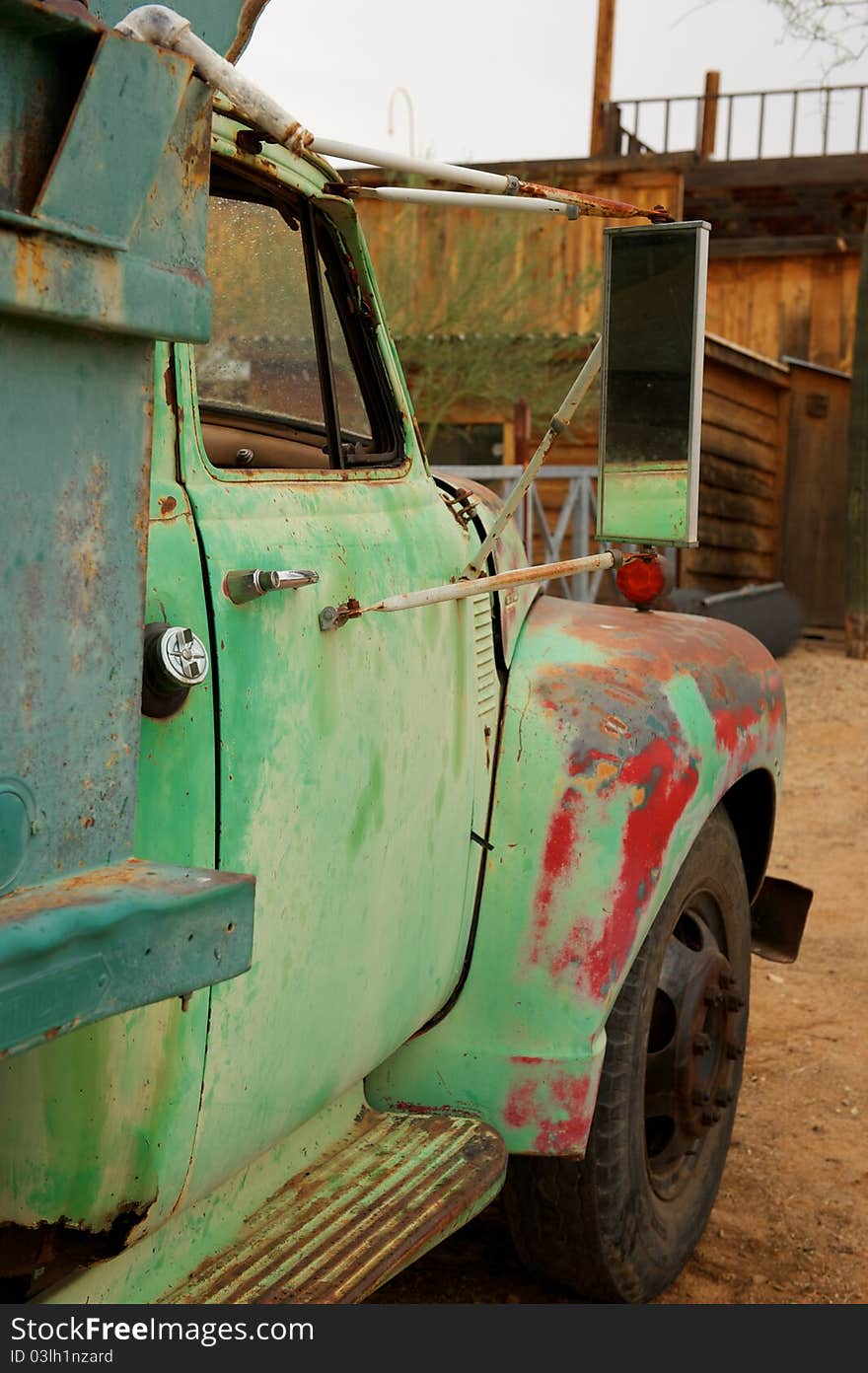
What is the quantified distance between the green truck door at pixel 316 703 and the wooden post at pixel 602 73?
16153 mm

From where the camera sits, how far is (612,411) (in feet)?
7.47

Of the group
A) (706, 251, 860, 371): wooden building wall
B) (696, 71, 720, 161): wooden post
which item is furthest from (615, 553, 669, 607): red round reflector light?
(696, 71, 720, 161): wooden post

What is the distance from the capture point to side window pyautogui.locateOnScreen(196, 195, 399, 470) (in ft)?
7.59

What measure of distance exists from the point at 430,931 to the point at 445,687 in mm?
394

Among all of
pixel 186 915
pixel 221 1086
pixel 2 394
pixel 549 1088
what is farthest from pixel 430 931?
pixel 2 394

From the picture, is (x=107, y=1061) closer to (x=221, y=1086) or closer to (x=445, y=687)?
(x=221, y=1086)

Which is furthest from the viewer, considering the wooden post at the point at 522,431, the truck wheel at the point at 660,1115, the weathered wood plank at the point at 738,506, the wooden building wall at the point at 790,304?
the wooden building wall at the point at 790,304

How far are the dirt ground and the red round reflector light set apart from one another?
55.0 inches

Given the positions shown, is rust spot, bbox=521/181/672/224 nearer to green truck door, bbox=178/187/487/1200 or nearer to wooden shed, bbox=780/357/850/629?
green truck door, bbox=178/187/487/1200

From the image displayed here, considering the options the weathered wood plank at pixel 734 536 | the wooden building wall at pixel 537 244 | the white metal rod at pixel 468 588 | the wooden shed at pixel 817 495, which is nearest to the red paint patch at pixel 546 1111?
the white metal rod at pixel 468 588

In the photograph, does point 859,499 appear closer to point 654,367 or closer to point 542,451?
point 542,451

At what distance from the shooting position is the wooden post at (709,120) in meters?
16.8

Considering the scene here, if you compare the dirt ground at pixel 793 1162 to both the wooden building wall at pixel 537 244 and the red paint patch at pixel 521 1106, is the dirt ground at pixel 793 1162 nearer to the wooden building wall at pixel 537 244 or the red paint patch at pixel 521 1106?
the red paint patch at pixel 521 1106

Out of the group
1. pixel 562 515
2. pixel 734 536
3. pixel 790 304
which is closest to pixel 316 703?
pixel 562 515
